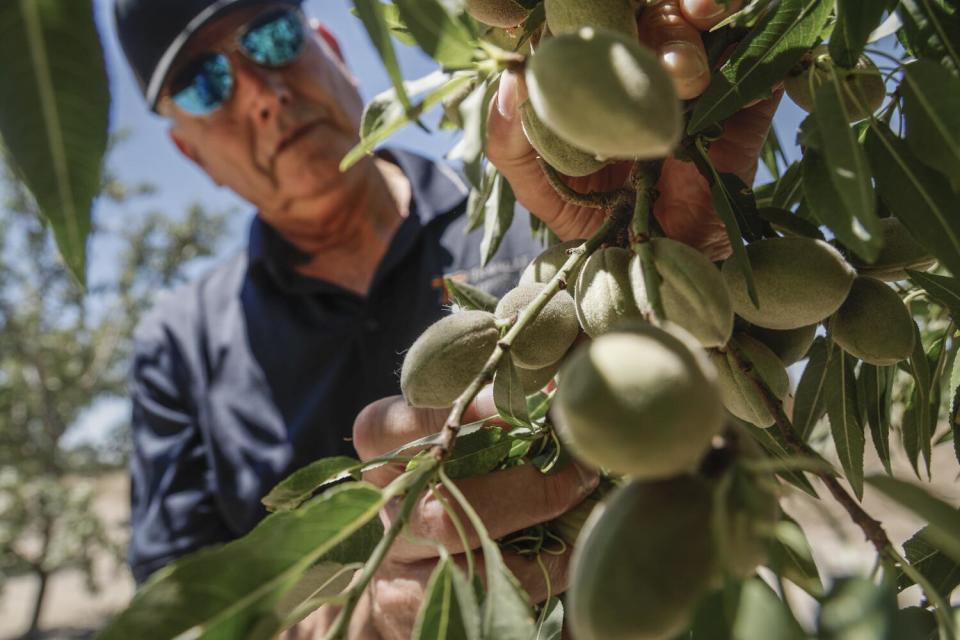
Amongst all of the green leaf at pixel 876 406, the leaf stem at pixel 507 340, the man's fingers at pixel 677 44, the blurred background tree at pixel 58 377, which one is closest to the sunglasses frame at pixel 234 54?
the man's fingers at pixel 677 44

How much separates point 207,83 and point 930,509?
251 centimetres

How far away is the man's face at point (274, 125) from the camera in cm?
237

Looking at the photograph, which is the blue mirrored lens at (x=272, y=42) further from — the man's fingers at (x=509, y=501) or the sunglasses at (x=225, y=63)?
the man's fingers at (x=509, y=501)

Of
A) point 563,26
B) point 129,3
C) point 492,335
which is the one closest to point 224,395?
point 129,3

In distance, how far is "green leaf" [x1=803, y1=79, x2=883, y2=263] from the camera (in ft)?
1.59

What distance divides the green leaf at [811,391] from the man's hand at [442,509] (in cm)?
28

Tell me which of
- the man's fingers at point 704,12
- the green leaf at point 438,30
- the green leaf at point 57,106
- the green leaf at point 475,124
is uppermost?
the green leaf at point 57,106

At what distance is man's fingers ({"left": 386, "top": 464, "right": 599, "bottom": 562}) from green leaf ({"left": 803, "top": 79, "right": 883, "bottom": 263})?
40 cm

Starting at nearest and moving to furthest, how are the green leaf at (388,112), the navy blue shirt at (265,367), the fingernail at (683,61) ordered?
the green leaf at (388,112) → the fingernail at (683,61) → the navy blue shirt at (265,367)

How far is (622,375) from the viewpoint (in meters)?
0.40

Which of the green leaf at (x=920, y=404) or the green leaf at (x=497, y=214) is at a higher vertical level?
the green leaf at (x=497, y=214)

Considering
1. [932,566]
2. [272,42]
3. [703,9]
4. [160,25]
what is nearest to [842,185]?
[703,9]

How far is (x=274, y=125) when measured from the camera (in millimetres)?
2371

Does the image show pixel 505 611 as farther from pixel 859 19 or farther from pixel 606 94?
pixel 859 19
